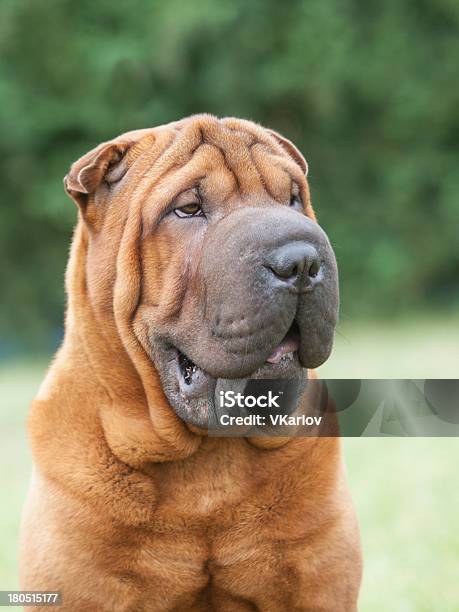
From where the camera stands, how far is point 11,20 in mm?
13203

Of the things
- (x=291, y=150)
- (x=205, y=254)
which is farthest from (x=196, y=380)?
(x=291, y=150)

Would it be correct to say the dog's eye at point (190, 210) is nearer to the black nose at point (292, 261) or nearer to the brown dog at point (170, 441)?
the brown dog at point (170, 441)

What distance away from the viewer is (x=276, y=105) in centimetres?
1498

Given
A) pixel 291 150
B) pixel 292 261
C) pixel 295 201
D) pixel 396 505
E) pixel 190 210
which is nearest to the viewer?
pixel 292 261

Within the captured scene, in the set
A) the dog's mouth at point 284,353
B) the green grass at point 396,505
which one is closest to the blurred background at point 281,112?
the green grass at point 396,505

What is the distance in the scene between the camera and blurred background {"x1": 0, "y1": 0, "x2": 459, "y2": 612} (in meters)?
13.3

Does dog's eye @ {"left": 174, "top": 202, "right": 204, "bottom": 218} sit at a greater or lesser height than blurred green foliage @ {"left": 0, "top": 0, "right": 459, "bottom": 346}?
lesser

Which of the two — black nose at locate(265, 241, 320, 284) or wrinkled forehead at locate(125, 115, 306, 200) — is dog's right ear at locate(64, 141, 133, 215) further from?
black nose at locate(265, 241, 320, 284)

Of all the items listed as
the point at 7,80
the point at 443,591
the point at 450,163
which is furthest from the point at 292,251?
the point at 450,163

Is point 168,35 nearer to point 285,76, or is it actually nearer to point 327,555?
point 285,76

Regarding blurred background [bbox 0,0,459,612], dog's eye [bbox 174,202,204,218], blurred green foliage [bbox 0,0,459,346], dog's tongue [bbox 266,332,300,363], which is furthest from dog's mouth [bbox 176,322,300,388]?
blurred green foliage [bbox 0,0,459,346]

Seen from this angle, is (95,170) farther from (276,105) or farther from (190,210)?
(276,105)

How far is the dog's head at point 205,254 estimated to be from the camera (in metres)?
2.35

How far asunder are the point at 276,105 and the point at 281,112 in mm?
189
